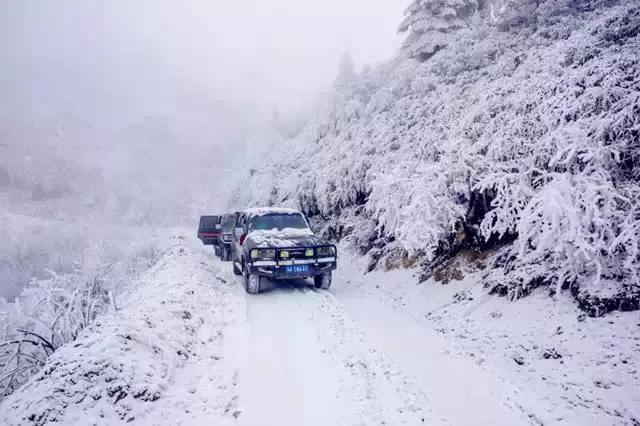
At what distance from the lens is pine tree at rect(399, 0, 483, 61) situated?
16.3 metres

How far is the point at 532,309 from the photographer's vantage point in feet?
17.1

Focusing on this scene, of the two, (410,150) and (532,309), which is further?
(410,150)

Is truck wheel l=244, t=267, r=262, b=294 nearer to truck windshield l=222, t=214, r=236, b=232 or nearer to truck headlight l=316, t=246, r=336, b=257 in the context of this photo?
truck headlight l=316, t=246, r=336, b=257

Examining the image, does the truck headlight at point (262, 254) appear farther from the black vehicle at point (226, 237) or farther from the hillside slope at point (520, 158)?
the black vehicle at point (226, 237)

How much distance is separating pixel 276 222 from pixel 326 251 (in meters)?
2.14

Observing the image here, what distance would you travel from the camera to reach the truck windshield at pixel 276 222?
9906 millimetres

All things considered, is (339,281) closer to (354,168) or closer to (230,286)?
(230,286)

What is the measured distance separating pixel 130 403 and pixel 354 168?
35.3 ft

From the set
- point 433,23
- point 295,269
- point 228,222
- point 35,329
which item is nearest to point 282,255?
point 295,269

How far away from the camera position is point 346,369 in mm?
4441

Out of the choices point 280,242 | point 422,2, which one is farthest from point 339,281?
point 422,2

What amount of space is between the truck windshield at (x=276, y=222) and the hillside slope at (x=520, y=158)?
248 cm

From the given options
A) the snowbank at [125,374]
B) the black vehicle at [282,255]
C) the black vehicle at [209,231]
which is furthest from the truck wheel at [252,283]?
the black vehicle at [209,231]

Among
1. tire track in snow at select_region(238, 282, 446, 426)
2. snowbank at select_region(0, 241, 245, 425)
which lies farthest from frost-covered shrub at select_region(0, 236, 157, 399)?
tire track in snow at select_region(238, 282, 446, 426)
